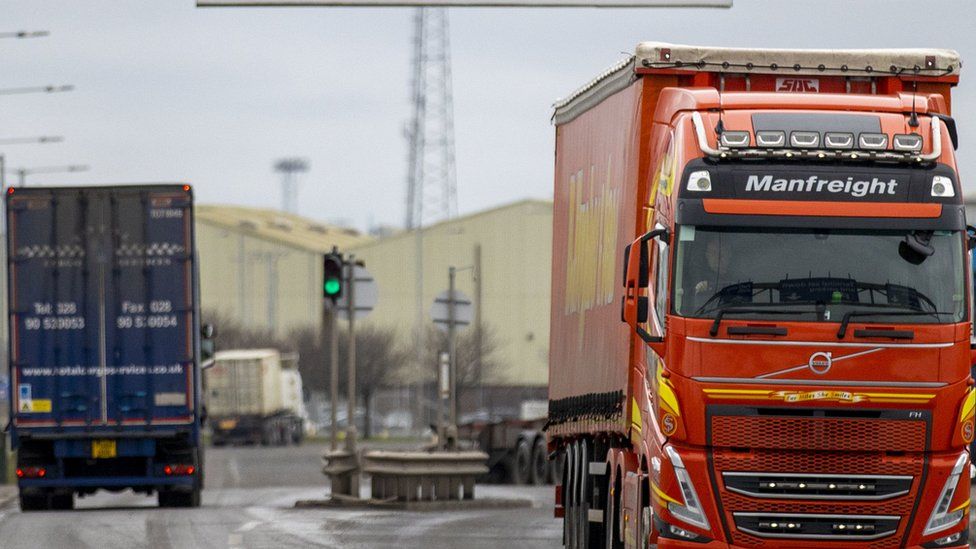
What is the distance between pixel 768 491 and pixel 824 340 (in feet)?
3.29

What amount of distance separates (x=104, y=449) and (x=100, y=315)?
173cm

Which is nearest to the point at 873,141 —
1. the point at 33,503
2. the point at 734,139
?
the point at 734,139

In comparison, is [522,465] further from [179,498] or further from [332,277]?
[179,498]

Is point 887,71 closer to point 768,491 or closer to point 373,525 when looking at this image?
point 768,491

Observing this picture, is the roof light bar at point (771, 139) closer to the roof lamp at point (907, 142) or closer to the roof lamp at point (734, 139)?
the roof lamp at point (734, 139)

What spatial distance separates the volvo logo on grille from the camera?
1309 centimetres

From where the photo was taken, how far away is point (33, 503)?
27984 mm

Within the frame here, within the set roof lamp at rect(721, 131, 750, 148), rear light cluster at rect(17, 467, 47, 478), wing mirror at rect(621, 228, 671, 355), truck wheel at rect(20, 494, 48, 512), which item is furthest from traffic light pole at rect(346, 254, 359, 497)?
roof lamp at rect(721, 131, 750, 148)

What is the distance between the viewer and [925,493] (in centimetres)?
1321

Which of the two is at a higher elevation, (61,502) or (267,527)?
(267,527)

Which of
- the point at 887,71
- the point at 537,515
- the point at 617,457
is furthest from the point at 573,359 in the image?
the point at 537,515

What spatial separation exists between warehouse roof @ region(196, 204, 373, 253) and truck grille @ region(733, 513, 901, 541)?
92073 millimetres

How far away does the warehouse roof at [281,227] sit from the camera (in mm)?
109500

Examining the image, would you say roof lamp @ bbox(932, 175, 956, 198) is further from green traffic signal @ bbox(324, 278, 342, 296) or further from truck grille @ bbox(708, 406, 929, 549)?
green traffic signal @ bbox(324, 278, 342, 296)
